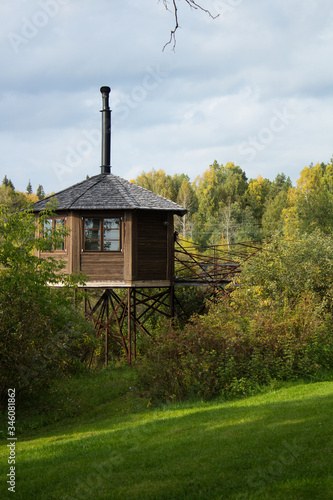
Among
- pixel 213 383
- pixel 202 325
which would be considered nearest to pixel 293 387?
pixel 213 383

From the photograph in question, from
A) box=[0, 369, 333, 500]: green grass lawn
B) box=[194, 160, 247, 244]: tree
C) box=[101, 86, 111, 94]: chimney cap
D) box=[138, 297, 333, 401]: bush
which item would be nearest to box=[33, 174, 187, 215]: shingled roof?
box=[101, 86, 111, 94]: chimney cap

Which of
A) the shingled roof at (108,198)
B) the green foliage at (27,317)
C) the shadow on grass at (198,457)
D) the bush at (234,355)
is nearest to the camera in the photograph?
the shadow on grass at (198,457)

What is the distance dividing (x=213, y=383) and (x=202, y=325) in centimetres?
213

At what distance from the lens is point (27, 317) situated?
36.4 ft

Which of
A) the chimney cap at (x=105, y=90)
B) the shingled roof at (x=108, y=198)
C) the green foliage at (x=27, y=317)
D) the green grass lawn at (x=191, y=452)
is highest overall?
the chimney cap at (x=105, y=90)

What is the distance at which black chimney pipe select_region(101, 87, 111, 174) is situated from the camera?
69.5 ft

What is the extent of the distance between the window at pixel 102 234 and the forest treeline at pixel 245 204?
2734cm

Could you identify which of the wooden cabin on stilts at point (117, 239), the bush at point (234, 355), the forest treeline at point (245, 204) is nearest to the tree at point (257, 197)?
the forest treeline at point (245, 204)

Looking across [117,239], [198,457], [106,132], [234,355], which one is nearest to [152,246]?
[117,239]

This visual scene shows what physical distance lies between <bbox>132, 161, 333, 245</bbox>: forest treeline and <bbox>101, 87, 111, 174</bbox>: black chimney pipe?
25312 mm

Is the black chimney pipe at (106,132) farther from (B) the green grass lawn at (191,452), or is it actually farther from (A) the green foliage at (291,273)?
(B) the green grass lawn at (191,452)

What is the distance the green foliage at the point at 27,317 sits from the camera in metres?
11.0

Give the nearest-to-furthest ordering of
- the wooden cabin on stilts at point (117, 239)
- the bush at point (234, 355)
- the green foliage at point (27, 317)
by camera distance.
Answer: the green foliage at point (27, 317) → the bush at point (234, 355) → the wooden cabin on stilts at point (117, 239)

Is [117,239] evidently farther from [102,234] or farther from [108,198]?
[108,198]
